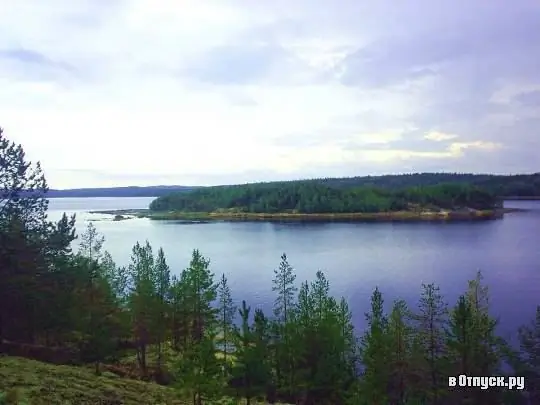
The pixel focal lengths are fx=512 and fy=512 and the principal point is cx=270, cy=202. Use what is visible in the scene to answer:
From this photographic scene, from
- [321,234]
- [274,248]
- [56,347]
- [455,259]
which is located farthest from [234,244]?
[56,347]

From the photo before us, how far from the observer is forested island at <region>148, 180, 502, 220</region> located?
553 feet

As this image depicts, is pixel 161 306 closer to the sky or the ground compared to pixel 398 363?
closer to the sky

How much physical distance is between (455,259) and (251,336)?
2227 inches

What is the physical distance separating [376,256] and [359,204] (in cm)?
9457

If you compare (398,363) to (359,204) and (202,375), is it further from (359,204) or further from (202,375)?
(359,204)

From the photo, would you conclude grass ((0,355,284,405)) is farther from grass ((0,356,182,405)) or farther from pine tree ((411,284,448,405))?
pine tree ((411,284,448,405))

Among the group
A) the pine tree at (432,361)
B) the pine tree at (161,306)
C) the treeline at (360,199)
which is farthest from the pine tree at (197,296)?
the treeline at (360,199)

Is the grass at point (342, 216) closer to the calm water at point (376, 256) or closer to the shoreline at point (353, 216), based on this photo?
the shoreline at point (353, 216)

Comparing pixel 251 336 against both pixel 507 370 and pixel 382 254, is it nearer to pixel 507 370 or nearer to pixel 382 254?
pixel 507 370

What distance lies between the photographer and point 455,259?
7594 cm

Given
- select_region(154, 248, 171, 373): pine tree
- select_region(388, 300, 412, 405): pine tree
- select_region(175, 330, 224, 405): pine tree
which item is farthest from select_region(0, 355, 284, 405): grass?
select_region(388, 300, 412, 405): pine tree

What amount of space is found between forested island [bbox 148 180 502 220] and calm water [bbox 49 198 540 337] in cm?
2814

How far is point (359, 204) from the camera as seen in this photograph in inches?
6919

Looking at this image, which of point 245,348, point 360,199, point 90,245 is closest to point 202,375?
point 245,348
